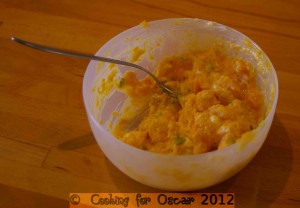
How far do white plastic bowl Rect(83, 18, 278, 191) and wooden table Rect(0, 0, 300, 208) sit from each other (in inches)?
2.9

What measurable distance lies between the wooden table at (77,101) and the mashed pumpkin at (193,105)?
3.5 inches

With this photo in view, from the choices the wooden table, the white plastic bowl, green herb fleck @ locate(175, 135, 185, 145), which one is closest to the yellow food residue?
the white plastic bowl

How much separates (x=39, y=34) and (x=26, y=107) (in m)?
0.31

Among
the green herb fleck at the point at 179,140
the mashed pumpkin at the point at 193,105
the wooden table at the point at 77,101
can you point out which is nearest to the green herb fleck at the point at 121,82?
the mashed pumpkin at the point at 193,105

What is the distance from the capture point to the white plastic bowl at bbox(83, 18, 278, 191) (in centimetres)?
64

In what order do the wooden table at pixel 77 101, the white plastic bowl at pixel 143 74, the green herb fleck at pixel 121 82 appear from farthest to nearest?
the green herb fleck at pixel 121 82
the wooden table at pixel 77 101
the white plastic bowl at pixel 143 74

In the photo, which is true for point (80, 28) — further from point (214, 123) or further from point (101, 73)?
point (214, 123)

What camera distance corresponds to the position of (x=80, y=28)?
44.4 inches

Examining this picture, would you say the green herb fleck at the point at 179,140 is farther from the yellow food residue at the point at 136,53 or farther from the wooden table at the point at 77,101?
the yellow food residue at the point at 136,53

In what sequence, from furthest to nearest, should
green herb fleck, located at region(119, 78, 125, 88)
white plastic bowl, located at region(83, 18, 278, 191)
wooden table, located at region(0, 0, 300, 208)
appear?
green herb fleck, located at region(119, 78, 125, 88)
wooden table, located at region(0, 0, 300, 208)
white plastic bowl, located at region(83, 18, 278, 191)

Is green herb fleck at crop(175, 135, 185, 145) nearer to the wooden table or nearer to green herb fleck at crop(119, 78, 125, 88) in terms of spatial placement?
the wooden table

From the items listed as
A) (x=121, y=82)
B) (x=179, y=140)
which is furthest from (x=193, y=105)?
(x=121, y=82)

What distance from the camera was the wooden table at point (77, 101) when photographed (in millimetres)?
754

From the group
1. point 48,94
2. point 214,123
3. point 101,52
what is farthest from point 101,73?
point 214,123
